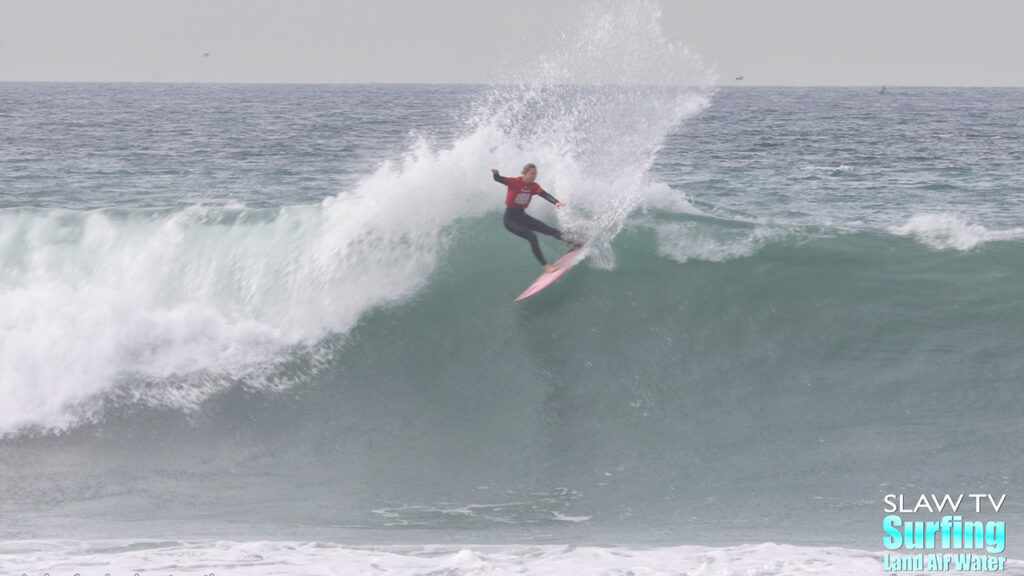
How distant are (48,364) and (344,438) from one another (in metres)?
3.11

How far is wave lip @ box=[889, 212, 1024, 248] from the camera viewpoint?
12.0 meters

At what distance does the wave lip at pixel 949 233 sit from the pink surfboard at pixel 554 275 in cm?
428

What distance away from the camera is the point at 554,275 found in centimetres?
1134

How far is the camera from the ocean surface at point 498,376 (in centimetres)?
708

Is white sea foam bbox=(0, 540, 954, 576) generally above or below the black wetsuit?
below

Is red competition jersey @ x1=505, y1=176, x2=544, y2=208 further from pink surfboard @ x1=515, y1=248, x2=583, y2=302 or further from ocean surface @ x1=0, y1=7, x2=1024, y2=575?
ocean surface @ x1=0, y1=7, x2=1024, y2=575

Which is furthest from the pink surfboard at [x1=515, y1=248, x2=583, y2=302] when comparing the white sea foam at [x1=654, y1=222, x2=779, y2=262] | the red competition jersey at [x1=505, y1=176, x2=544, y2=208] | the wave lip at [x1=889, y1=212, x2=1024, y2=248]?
the wave lip at [x1=889, y1=212, x2=1024, y2=248]

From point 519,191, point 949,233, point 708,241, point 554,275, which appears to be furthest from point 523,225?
point 949,233

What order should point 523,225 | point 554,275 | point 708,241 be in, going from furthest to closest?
point 708,241 < point 554,275 < point 523,225

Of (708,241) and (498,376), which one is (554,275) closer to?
(498,376)

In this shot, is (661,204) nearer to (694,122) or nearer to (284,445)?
(284,445)

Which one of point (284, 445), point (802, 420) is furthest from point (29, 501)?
point (802, 420)

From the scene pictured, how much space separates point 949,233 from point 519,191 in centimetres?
551

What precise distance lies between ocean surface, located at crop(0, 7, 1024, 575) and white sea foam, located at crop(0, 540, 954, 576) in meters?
0.03
